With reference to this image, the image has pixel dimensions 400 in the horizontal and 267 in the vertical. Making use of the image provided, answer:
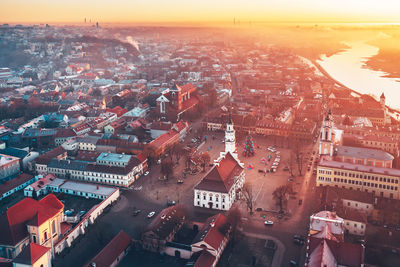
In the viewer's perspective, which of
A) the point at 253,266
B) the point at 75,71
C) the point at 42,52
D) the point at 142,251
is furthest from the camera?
the point at 42,52

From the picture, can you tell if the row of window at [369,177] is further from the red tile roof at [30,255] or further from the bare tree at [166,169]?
the red tile roof at [30,255]

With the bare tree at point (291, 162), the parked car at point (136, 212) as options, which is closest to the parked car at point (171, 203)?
the parked car at point (136, 212)

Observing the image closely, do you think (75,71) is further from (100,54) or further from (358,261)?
(358,261)

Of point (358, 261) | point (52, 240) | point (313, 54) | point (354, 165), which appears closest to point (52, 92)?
point (52, 240)

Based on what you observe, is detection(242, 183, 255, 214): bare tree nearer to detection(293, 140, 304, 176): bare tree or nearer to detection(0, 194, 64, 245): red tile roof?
detection(293, 140, 304, 176): bare tree

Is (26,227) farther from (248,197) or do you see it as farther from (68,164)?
(248,197)

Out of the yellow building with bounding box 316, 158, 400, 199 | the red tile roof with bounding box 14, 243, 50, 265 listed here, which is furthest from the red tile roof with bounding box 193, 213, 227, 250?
the yellow building with bounding box 316, 158, 400, 199
